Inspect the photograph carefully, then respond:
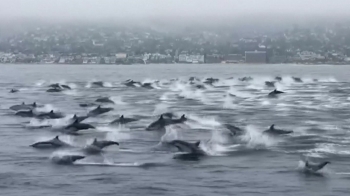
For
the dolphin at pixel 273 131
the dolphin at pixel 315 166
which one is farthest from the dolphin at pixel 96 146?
the dolphin at pixel 315 166

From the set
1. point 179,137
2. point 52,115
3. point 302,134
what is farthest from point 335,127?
point 52,115

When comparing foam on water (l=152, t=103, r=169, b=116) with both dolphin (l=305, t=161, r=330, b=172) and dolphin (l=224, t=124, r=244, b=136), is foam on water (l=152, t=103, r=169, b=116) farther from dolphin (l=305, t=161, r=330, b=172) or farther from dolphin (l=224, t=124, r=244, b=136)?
dolphin (l=305, t=161, r=330, b=172)

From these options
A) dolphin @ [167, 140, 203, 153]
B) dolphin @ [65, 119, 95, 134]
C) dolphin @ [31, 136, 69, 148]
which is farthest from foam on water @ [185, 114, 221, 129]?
dolphin @ [31, 136, 69, 148]

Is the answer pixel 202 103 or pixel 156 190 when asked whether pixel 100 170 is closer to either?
pixel 156 190

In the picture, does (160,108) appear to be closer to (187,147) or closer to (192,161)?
(187,147)

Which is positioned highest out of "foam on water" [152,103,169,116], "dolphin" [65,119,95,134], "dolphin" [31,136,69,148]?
"dolphin" [31,136,69,148]

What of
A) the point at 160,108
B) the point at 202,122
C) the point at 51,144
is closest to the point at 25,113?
the point at 160,108

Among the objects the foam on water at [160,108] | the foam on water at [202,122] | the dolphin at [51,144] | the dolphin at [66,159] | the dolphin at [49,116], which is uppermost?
the dolphin at [66,159]

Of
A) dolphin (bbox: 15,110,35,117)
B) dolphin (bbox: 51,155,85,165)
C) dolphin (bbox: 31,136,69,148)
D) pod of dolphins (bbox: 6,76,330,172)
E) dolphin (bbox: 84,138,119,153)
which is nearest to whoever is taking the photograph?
dolphin (bbox: 51,155,85,165)

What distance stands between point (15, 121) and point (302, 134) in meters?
18.7

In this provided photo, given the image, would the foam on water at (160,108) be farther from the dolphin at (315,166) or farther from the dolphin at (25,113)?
the dolphin at (315,166)

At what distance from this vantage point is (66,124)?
133 feet

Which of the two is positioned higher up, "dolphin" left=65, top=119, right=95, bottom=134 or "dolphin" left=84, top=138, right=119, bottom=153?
"dolphin" left=84, top=138, right=119, bottom=153

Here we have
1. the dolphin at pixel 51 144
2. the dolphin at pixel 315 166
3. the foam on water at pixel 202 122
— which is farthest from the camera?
the foam on water at pixel 202 122
